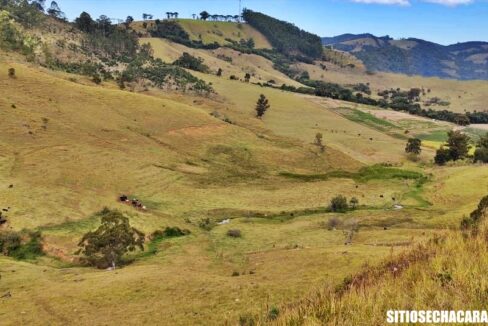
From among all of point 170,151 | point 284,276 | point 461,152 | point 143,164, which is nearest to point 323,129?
point 461,152

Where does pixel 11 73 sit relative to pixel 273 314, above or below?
above

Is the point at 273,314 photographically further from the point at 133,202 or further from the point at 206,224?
the point at 133,202

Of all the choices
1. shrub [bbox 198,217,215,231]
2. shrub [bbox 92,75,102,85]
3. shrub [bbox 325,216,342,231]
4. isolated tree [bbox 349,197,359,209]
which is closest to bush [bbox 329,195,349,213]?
isolated tree [bbox 349,197,359,209]

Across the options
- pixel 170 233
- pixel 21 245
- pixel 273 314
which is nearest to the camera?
pixel 273 314

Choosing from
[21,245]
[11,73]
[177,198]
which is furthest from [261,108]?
[21,245]

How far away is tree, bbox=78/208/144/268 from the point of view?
185 ft

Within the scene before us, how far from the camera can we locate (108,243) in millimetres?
56500

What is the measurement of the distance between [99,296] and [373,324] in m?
33.3

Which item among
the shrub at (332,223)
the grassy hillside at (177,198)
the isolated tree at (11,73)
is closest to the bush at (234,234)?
the grassy hillside at (177,198)

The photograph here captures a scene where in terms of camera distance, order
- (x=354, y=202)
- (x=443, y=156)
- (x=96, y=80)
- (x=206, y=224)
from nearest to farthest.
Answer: (x=206, y=224) < (x=354, y=202) < (x=443, y=156) < (x=96, y=80)

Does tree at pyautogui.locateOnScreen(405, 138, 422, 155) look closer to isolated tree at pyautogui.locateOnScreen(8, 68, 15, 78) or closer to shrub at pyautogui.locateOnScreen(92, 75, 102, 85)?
shrub at pyautogui.locateOnScreen(92, 75, 102, 85)

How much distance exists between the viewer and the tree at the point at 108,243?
5650 centimetres

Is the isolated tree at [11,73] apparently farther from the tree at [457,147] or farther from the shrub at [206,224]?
the tree at [457,147]

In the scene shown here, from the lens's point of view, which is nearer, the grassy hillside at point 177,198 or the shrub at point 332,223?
the grassy hillside at point 177,198
